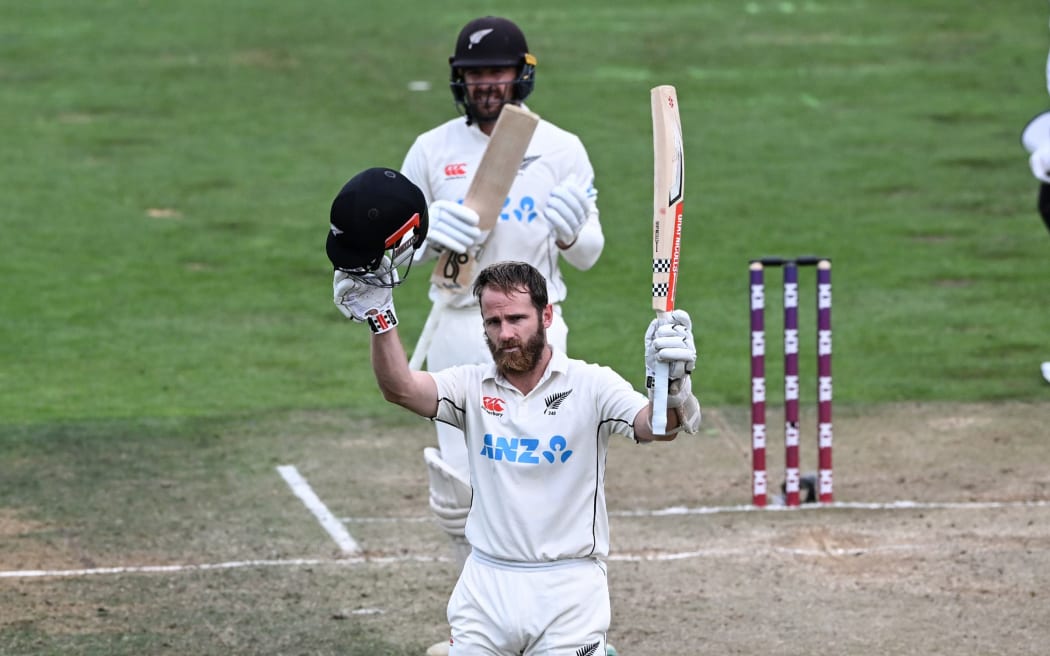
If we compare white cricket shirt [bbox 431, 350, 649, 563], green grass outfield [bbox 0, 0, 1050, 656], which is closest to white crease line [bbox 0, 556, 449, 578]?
green grass outfield [bbox 0, 0, 1050, 656]

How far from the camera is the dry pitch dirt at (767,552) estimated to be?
7.56 meters

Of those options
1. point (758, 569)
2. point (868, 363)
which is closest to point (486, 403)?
point (758, 569)

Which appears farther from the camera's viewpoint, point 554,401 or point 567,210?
point 567,210

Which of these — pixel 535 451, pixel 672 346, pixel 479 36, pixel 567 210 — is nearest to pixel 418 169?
pixel 479 36

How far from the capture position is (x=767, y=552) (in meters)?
8.73

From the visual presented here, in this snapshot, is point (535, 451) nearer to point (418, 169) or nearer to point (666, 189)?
point (666, 189)

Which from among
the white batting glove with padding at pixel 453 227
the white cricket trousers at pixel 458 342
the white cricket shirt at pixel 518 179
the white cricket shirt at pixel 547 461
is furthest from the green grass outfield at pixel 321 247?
the white cricket shirt at pixel 547 461

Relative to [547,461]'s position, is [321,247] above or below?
above

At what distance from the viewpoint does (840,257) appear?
53.6ft

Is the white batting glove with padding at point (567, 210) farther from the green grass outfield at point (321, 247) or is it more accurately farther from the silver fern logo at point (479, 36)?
the green grass outfield at point (321, 247)

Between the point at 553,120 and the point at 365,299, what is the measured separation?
1615cm

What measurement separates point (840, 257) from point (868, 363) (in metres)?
3.25

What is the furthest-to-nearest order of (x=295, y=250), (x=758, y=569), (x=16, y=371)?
(x=295, y=250) → (x=16, y=371) → (x=758, y=569)

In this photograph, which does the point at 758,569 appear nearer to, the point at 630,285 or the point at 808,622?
the point at 808,622
